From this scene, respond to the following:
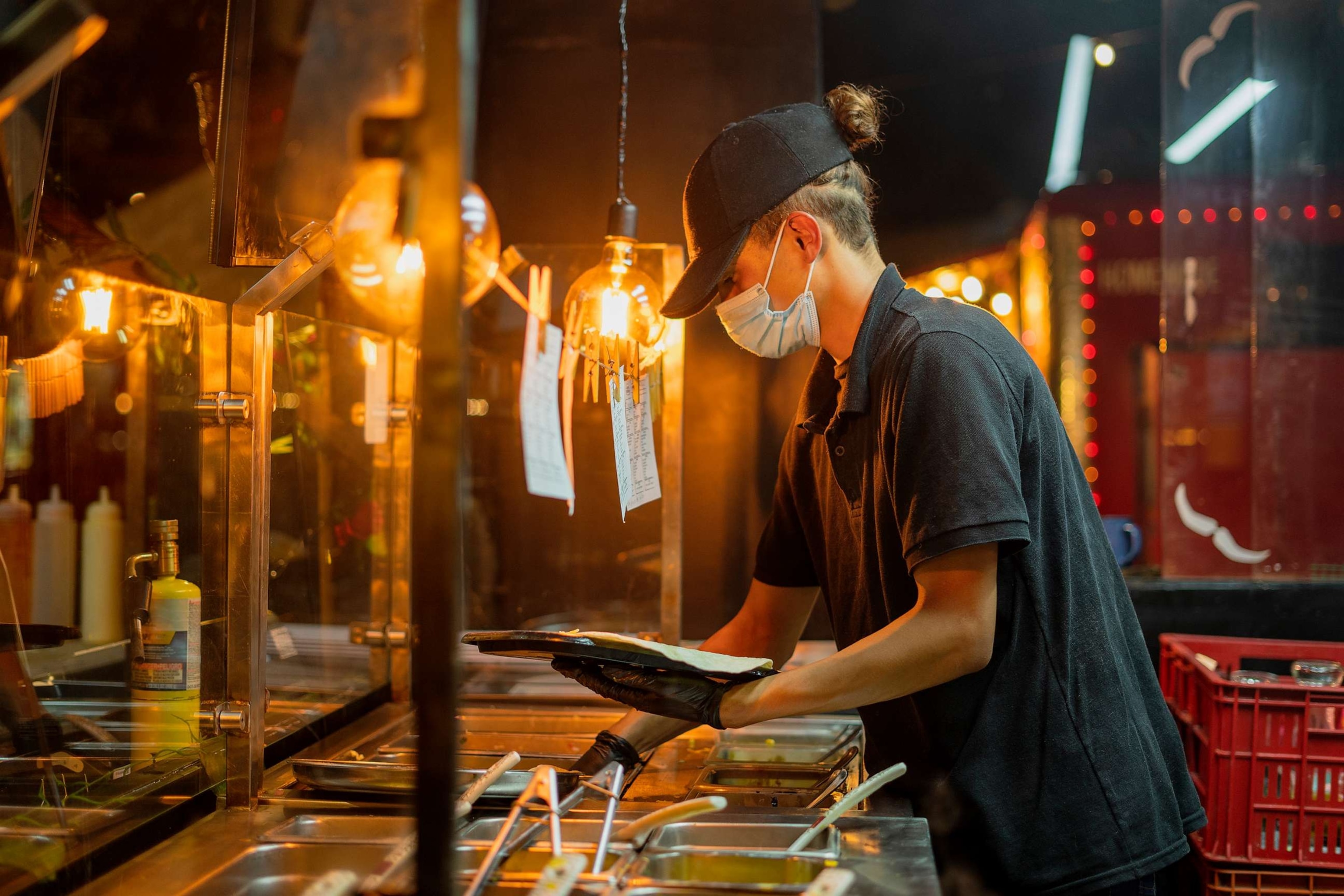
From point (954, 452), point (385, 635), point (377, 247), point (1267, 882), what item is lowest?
point (1267, 882)

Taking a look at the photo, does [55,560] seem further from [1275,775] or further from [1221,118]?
[1221,118]

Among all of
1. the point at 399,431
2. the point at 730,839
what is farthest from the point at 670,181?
the point at 730,839

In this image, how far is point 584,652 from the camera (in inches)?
65.1

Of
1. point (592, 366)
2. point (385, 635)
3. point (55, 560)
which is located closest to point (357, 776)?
point (55, 560)

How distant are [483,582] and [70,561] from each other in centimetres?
111

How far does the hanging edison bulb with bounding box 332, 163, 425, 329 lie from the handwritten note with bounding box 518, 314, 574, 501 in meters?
0.36

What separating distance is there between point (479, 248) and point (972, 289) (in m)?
5.94

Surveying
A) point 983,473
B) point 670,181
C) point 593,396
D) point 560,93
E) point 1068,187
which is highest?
point 1068,187

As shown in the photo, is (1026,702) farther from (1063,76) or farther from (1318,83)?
(1063,76)

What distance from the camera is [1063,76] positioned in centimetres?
597

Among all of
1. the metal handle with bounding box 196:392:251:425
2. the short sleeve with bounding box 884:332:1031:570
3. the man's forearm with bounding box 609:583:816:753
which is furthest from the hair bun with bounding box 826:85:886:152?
the metal handle with bounding box 196:392:251:425

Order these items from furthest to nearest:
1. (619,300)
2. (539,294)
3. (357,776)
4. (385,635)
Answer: (539,294), (385,635), (619,300), (357,776)

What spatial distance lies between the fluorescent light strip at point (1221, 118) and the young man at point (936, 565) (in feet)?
6.41

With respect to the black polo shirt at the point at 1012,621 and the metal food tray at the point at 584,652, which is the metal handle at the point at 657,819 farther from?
the black polo shirt at the point at 1012,621
